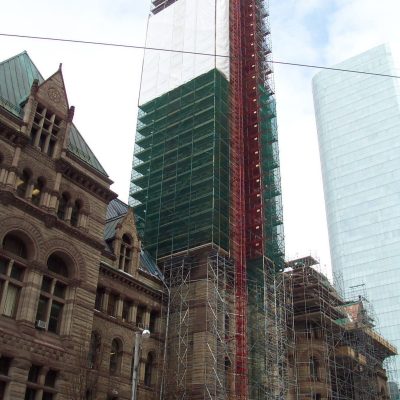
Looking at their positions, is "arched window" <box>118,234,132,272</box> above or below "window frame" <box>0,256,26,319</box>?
above

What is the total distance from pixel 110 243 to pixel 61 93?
40.1ft

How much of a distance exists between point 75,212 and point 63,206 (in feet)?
3.38

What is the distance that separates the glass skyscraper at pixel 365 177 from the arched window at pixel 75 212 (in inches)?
3433

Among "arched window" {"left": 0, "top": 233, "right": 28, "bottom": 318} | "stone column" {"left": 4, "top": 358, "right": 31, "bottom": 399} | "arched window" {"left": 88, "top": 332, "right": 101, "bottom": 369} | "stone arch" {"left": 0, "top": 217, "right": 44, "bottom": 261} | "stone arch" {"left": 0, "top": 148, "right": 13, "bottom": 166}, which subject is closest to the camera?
"stone column" {"left": 4, "top": 358, "right": 31, "bottom": 399}

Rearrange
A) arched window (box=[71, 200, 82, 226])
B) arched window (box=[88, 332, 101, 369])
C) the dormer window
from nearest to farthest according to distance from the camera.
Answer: the dormer window → arched window (box=[71, 200, 82, 226]) → arched window (box=[88, 332, 101, 369])

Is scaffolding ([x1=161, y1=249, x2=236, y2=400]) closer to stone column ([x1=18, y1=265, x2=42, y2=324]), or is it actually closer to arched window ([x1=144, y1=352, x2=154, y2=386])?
arched window ([x1=144, y1=352, x2=154, y2=386])

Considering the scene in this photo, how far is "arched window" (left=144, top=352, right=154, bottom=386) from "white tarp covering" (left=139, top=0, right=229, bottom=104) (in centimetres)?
2922

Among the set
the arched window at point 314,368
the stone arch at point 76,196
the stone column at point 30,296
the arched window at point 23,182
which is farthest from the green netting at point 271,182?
the stone column at point 30,296

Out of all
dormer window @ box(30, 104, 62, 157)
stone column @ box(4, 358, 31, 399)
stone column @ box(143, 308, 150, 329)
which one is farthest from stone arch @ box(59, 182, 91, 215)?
stone column @ box(4, 358, 31, 399)

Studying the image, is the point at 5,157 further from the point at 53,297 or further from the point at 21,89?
the point at 53,297

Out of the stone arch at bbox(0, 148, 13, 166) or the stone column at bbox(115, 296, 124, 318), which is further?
the stone column at bbox(115, 296, 124, 318)

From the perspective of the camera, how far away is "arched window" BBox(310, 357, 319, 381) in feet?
183

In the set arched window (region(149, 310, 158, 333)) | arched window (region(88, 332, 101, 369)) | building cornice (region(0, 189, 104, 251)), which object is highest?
building cornice (region(0, 189, 104, 251))

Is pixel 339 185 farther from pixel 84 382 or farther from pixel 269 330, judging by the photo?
pixel 84 382
